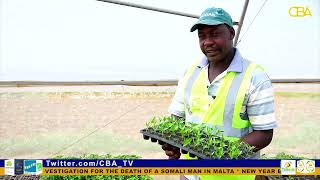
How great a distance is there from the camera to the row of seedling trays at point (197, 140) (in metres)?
1.80

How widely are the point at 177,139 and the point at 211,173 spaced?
0.23m

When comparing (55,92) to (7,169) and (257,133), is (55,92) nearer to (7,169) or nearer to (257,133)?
(7,169)

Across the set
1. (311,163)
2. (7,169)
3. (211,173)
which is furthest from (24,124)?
(311,163)

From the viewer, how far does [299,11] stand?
3221 millimetres

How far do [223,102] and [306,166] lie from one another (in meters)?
0.51

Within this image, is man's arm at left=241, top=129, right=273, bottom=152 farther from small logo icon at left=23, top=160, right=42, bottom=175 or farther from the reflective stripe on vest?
small logo icon at left=23, top=160, right=42, bottom=175

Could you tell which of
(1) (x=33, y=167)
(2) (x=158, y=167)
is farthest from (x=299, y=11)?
(1) (x=33, y=167)

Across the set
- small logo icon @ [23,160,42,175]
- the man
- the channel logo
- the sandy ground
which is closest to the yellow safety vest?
the man

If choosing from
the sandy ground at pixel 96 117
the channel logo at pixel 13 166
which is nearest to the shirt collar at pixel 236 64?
the channel logo at pixel 13 166

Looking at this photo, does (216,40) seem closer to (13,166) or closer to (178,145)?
(178,145)

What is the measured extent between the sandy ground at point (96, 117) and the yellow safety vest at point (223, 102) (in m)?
1.17

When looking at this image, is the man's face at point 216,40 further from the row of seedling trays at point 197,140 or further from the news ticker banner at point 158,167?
the news ticker banner at point 158,167

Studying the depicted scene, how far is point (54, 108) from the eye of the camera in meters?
3.29

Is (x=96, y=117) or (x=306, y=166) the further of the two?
(x=96, y=117)
